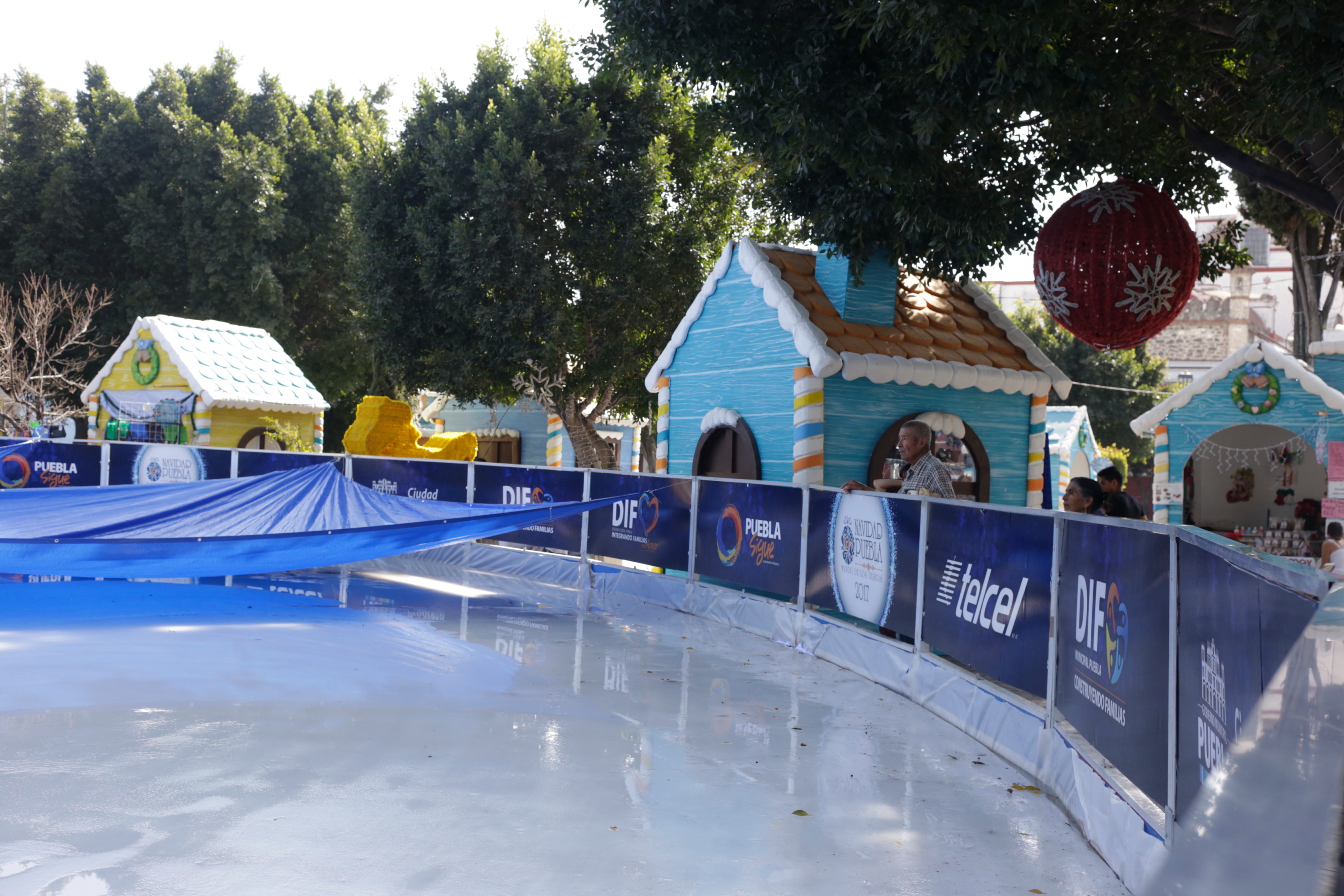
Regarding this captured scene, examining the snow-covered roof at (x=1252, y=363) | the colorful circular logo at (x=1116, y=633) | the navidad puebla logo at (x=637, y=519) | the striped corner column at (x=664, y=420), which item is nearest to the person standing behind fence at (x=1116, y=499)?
the colorful circular logo at (x=1116, y=633)

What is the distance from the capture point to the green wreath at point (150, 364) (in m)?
23.3

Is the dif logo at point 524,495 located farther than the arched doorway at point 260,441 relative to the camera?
No

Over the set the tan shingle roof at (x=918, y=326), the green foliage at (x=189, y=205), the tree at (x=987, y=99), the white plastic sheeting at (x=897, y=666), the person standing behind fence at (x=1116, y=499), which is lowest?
the white plastic sheeting at (x=897, y=666)

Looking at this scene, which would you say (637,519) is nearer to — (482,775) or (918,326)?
(918,326)

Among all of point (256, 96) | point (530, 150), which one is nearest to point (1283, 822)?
point (530, 150)

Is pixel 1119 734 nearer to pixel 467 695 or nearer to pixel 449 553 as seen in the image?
pixel 467 695

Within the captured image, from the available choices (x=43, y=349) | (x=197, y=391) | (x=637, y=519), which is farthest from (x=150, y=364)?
(x=637, y=519)

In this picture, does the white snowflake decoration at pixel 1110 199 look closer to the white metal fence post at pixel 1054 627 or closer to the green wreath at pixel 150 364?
the white metal fence post at pixel 1054 627

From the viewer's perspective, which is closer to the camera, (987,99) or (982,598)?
(982,598)

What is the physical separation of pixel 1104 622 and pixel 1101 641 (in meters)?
0.10

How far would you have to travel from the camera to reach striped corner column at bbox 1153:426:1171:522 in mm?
19172

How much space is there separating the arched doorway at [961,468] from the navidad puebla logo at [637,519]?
2.61m

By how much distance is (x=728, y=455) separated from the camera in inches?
473

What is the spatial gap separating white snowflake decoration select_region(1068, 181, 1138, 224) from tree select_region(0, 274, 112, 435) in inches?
992
